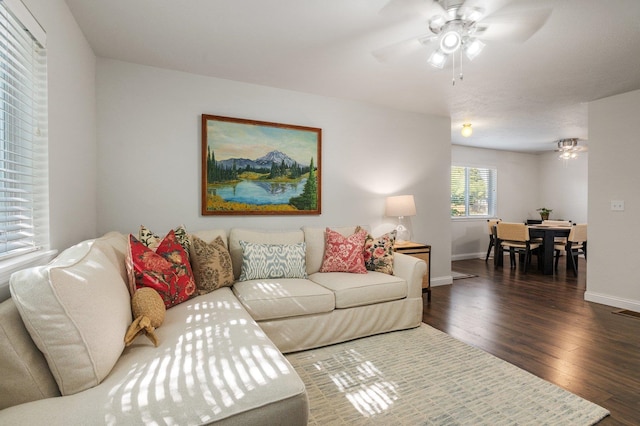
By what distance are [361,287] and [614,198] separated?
132 inches

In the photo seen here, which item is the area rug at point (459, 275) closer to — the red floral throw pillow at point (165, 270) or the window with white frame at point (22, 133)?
the red floral throw pillow at point (165, 270)

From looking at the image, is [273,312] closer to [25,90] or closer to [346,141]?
[25,90]

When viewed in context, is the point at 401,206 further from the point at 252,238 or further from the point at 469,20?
the point at 469,20

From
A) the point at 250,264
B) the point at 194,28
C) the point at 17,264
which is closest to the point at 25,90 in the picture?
the point at 17,264

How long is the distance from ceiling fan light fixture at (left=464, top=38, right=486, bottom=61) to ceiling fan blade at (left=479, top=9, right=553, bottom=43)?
4.0 inches

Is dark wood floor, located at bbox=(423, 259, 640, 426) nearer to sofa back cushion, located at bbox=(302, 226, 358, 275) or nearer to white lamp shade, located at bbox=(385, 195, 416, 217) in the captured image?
white lamp shade, located at bbox=(385, 195, 416, 217)

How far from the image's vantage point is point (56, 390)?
1145mm

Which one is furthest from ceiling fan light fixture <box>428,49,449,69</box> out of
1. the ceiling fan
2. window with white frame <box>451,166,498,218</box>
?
window with white frame <box>451,166,498,218</box>

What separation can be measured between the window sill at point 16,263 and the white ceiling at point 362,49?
5.35ft

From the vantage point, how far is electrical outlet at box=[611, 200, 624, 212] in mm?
3702

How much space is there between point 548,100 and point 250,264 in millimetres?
3934

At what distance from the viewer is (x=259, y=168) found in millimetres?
3438

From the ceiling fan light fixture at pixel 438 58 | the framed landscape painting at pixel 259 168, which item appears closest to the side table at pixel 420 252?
the framed landscape painting at pixel 259 168

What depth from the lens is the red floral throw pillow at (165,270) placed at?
1960 millimetres
